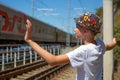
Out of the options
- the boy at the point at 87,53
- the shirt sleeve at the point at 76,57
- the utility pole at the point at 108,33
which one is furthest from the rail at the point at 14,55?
the shirt sleeve at the point at 76,57

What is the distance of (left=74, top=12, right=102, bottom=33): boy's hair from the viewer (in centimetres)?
316

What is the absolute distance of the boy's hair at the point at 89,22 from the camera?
316 centimetres

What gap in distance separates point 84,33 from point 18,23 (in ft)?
71.9

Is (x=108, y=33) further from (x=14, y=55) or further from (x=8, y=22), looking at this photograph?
(x=8, y=22)

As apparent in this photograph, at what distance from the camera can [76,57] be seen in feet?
9.94

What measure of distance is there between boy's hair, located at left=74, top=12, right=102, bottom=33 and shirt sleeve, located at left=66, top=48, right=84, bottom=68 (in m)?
0.26

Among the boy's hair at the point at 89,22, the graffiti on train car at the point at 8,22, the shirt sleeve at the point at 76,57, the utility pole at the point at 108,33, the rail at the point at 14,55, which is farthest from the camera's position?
the graffiti on train car at the point at 8,22

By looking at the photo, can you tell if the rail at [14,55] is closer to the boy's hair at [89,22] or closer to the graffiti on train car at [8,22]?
the graffiti on train car at [8,22]

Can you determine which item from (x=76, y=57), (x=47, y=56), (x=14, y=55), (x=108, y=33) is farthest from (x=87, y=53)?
(x=14, y=55)

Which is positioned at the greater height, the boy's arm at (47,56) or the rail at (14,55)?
the boy's arm at (47,56)

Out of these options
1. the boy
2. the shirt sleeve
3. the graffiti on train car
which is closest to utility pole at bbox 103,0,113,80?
the boy

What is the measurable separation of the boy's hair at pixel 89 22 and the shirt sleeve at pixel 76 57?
264 millimetres

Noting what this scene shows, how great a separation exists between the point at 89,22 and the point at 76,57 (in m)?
0.38

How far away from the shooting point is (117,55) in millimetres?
14938
